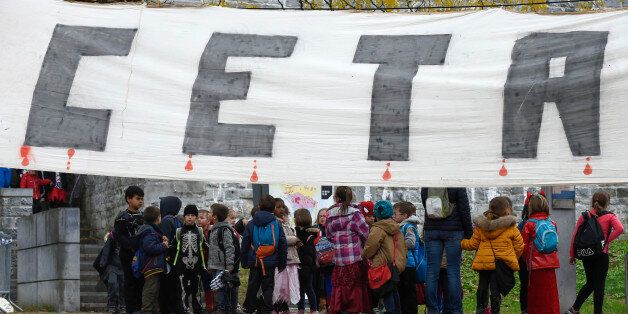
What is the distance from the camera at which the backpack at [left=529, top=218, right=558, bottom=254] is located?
46.1ft

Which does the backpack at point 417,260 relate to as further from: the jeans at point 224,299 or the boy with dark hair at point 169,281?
the boy with dark hair at point 169,281

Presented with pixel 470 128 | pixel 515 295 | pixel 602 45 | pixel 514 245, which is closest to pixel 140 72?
pixel 470 128

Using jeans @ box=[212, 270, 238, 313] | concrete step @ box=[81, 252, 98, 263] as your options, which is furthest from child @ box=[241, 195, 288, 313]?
concrete step @ box=[81, 252, 98, 263]

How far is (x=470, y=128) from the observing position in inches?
304

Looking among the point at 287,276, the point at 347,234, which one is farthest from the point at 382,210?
the point at 287,276

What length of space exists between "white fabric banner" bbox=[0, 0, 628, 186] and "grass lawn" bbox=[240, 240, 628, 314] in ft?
35.0

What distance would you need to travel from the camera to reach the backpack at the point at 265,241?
15008 mm

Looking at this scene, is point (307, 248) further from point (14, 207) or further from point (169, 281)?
point (14, 207)

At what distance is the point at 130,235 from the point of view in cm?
1468

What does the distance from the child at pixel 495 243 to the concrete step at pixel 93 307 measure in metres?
7.92

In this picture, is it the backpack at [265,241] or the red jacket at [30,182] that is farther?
the red jacket at [30,182]

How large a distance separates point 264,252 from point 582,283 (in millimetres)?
8359

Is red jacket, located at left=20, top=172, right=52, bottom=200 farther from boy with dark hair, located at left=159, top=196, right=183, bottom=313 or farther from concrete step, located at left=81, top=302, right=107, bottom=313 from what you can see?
boy with dark hair, located at left=159, top=196, right=183, bottom=313

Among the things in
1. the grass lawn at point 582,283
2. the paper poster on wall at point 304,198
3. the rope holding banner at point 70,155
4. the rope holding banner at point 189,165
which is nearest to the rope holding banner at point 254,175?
the rope holding banner at point 189,165
